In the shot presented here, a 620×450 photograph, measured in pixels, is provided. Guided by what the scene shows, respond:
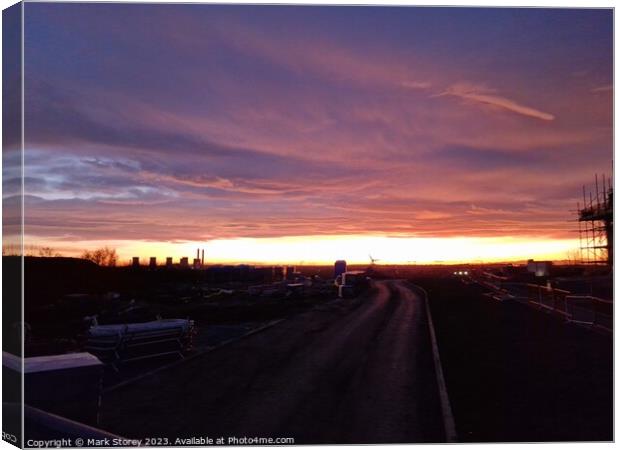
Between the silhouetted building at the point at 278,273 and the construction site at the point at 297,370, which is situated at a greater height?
the silhouetted building at the point at 278,273

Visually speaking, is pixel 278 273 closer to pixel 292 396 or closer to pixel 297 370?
pixel 297 370

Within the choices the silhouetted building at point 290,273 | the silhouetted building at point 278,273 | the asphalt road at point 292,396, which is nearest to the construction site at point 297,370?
the asphalt road at point 292,396

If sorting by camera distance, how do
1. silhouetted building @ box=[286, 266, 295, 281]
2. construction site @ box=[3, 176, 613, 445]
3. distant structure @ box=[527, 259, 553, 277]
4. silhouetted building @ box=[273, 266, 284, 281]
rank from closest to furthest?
construction site @ box=[3, 176, 613, 445] → distant structure @ box=[527, 259, 553, 277] → silhouetted building @ box=[286, 266, 295, 281] → silhouetted building @ box=[273, 266, 284, 281]

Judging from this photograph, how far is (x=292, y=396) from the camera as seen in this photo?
38.4 ft

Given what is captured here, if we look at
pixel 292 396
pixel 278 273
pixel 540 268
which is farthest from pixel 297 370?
pixel 278 273

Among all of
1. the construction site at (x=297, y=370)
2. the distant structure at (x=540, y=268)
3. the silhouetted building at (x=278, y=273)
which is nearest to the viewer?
the construction site at (x=297, y=370)

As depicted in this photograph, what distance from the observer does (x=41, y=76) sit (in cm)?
1053

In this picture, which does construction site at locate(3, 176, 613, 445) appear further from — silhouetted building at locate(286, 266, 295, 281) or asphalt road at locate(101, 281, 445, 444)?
silhouetted building at locate(286, 266, 295, 281)

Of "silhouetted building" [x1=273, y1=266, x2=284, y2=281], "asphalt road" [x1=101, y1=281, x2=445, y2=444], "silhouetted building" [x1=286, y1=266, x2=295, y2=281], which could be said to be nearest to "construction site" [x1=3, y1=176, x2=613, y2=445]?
"asphalt road" [x1=101, y1=281, x2=445, y2=444]

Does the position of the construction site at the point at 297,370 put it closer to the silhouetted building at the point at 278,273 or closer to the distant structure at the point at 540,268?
the distant structure at the point at 540,268

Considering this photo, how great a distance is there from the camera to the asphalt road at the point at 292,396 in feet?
33.5

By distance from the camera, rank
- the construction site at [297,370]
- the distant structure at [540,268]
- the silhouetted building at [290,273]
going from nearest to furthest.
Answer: the construction site at [297,370] → the distant structure at [540,268] → the silhouetted building at [290,273]

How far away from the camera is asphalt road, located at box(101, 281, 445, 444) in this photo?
33.5 ft

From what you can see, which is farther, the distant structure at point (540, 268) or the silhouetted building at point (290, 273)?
the silhouetted building at point (290, 273)
